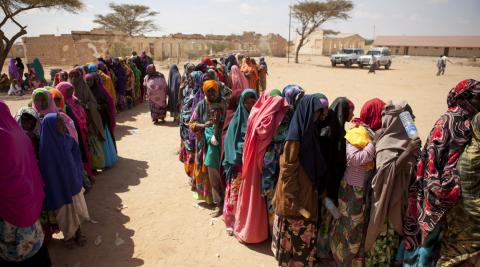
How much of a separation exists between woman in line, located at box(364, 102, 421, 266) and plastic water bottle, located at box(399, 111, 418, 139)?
0.13ft

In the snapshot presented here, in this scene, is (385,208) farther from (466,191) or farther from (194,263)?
(194,263)

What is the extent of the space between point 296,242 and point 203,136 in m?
1.80

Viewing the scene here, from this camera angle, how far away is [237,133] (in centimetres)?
345

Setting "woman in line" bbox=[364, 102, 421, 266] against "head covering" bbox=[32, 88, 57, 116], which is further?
"head covering" bbox=[32, 88, 57, 116]

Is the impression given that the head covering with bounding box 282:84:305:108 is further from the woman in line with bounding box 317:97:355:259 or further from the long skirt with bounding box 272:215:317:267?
the long skirt with bounding box 272:215:317:267

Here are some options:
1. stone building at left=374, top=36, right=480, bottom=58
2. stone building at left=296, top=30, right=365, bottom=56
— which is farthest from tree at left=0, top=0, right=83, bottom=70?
stone building at left=374, top=36, right=480, bottom=58

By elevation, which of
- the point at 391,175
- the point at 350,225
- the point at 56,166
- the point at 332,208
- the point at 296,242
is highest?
the point at 391,175

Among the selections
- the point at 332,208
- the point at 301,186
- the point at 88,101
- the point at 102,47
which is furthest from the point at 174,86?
the point at 102,47

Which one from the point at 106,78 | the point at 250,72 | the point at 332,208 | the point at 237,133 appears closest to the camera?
the point at 332,208

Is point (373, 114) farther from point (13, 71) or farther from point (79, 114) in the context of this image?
point (13, 71)

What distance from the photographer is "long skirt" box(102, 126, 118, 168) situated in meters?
5.46

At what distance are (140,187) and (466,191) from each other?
4.22 meters

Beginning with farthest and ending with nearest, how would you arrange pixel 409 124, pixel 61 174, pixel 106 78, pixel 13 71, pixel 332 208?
pixel 13 71 < pixel 106 78 < pixel 61 174 < pixel 332 208 < pixel 409 124

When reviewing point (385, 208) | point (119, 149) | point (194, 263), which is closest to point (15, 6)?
point (119, 149)
